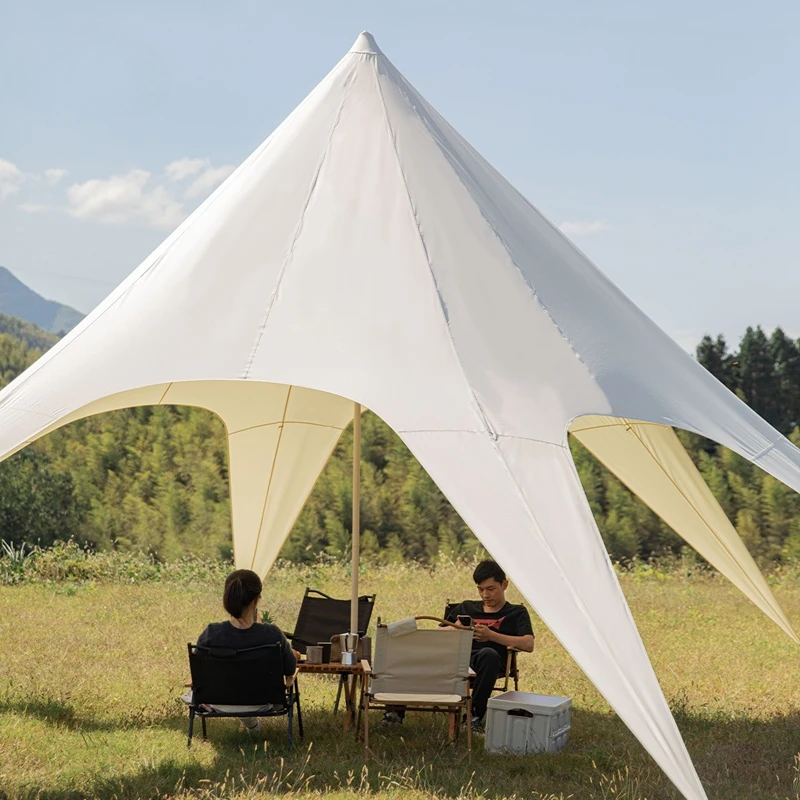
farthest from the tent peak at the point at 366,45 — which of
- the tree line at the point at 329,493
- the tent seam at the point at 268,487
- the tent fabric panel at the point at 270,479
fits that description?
the tree line at the point at 329,493

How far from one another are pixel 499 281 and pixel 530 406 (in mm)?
814

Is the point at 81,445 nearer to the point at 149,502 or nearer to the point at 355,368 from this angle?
the point at 149,502

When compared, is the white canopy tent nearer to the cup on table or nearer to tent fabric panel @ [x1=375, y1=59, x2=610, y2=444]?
tent fabric panel @ [x1=375, y1=59, x2=610, y2=444]

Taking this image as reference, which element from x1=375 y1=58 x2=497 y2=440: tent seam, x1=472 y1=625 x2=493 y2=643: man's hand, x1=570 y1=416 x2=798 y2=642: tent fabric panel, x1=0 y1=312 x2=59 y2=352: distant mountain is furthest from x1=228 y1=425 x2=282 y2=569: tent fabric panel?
x1=0 y1=312 x2=59 y2=352: distant mountain

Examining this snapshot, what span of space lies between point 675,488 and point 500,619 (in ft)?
4.72

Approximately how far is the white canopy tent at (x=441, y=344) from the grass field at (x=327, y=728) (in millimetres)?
882

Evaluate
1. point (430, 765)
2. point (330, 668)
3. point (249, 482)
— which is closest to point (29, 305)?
point (249, 482)

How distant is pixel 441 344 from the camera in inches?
169

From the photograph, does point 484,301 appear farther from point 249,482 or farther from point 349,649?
point 249,482

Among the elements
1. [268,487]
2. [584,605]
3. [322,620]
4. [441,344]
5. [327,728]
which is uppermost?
[441,344]

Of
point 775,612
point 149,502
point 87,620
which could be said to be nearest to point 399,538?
point 149,502

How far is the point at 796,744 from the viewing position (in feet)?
15.6

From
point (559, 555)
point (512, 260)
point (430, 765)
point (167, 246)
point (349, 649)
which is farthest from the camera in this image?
point (167, 246)

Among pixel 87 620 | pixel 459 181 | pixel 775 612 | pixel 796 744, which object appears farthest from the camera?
pixel 87 620
